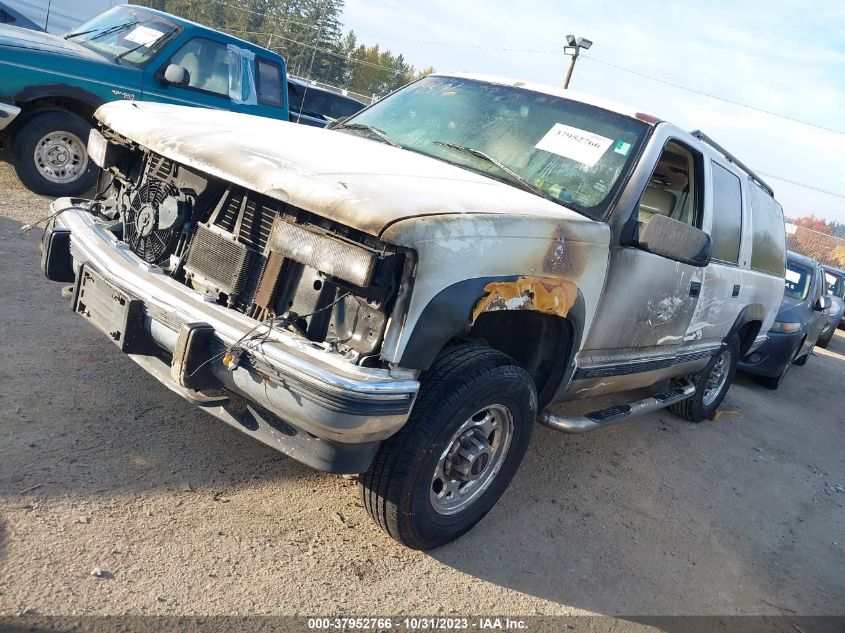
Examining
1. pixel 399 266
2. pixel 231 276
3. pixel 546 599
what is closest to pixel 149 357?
pixel 231 276

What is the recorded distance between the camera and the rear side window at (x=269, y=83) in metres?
8.33

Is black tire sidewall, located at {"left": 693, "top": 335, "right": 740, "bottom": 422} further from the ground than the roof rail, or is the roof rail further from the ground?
the roof rail

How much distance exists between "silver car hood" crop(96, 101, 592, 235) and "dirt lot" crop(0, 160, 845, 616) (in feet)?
4.43

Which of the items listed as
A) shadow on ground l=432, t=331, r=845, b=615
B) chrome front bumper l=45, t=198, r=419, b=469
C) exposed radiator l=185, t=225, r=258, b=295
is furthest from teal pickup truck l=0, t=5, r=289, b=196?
shadow on ground l=432, t=331, r=845, b=615

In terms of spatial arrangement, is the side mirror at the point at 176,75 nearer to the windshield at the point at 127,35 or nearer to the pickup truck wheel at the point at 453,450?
the windshield at the point at 127,35

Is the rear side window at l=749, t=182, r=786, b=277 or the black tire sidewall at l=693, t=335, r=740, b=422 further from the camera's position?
the black tire sidewall at l=693, t=335, r=740, b=422

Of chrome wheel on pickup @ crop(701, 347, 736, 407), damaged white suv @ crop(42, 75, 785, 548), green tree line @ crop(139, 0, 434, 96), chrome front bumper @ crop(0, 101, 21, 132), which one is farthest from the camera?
green tree line @ crop(139, 0, 434, 96)

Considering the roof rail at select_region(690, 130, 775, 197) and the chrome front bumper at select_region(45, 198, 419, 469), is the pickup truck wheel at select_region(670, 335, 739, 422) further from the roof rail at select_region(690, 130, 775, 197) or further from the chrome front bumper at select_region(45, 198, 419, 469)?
the chrome front bumper at select_region(45, 198, 419, 469)

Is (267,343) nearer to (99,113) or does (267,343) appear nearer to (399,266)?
(399,266)

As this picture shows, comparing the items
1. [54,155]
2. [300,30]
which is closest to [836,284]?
[54,155]

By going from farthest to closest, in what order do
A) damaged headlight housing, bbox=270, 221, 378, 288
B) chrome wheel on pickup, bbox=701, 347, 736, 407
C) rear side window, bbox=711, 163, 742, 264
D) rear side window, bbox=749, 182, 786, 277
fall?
chrome wheel on pickup, bbox=701, 347, 736, 407
rear side window, bbox=749, 182, 786, 277
rear side window, bbox=711, 163, 742, 264
damaged headlight housing, bbox=270, 221, 378, 288

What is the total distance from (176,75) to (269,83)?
1.62 m

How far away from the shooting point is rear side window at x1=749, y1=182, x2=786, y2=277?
5.17m

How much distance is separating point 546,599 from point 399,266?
159 cm
